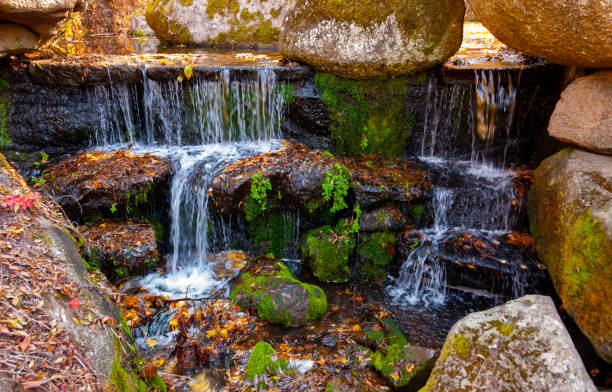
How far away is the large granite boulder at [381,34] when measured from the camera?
6.70 m

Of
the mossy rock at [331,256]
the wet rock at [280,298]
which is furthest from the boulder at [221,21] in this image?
the wet rock at [280,298]

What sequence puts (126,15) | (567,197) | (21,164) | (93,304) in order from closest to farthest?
(93,304)
(567,197)
(21,164)
(126,15)

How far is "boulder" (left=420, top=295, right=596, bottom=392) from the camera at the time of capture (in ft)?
9.62

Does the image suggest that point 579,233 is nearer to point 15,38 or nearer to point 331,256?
point 331,256

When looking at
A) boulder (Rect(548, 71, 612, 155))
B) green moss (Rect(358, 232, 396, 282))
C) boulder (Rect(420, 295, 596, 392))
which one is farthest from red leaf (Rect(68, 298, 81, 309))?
boulder (Rect(548, 71, 612, 155))

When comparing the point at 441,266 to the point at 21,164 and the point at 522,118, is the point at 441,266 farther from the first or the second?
the point at 21,164

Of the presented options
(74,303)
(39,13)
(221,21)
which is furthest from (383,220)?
(221,21)

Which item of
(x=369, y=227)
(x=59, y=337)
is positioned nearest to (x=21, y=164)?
(x=59, y=337)

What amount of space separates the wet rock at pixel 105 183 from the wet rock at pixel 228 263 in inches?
56.9

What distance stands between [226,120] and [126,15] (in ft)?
34.8

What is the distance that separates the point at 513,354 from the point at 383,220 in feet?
11.3

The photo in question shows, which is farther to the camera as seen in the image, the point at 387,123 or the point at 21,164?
the point at 387,123

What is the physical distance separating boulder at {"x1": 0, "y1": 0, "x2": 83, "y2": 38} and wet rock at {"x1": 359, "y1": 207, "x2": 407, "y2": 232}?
562 centimetres

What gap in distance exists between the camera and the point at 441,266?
602 cm
